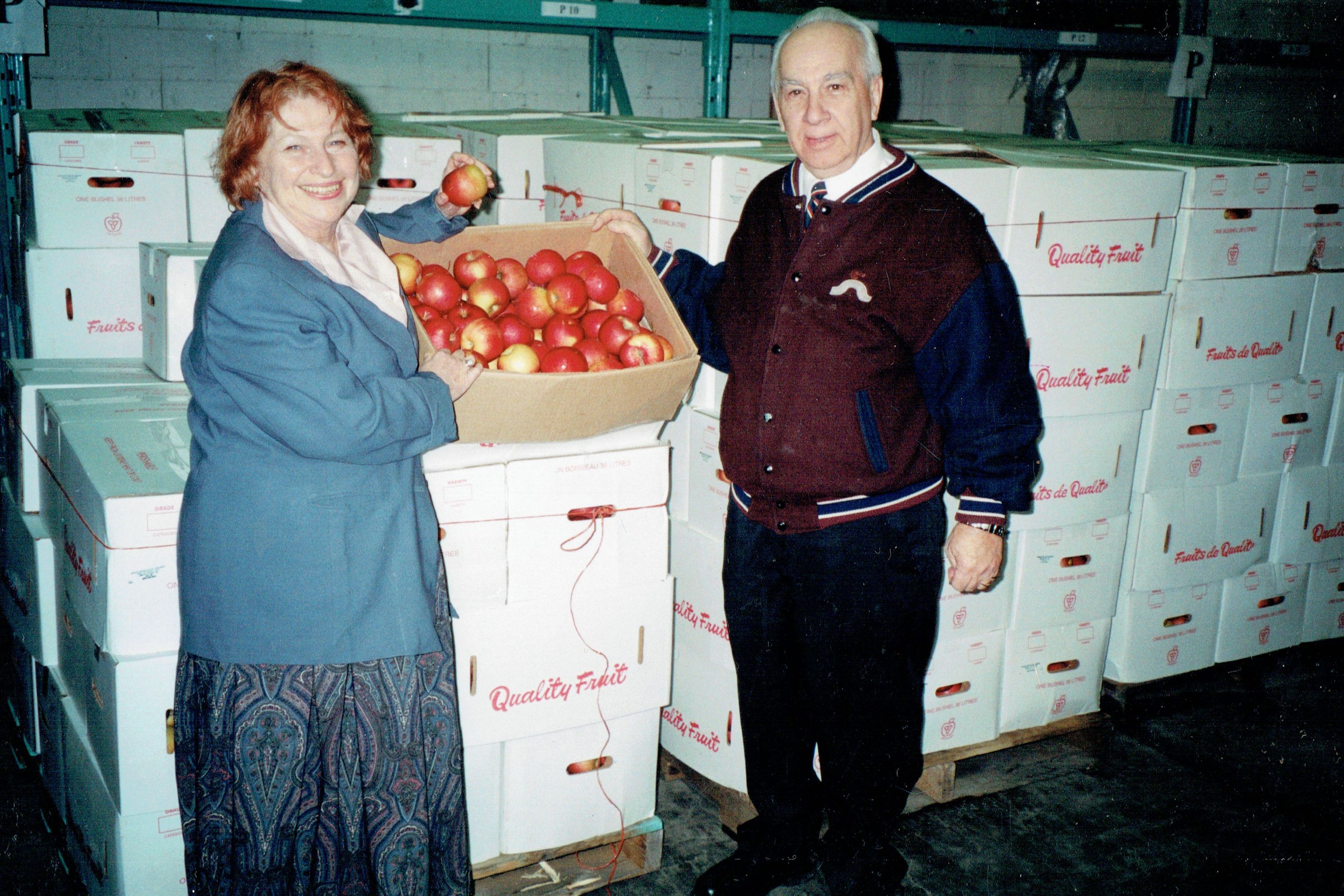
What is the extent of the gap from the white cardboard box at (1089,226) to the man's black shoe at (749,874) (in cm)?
136

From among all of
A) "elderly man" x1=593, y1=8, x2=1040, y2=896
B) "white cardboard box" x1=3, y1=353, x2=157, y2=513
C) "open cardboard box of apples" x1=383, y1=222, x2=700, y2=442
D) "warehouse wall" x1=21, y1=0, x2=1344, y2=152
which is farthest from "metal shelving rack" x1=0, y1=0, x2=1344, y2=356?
"elderly man" x1=593, y1=8, x2=1040, y2=896

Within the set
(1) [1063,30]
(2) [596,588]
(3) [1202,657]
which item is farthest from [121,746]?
(1) [1063,30]

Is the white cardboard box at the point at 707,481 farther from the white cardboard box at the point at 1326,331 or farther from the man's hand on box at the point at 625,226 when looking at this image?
the white cardboard box at the point at 1326,331

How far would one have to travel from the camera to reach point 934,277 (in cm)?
176

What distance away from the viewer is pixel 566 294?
7.16 ft

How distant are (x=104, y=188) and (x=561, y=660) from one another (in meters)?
1.82

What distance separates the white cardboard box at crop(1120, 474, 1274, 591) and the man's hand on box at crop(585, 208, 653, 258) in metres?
1.58

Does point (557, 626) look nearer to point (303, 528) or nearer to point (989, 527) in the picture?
point (303, 528)

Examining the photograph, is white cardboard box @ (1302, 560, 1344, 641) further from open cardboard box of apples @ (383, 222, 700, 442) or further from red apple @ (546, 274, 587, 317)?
red apple @ (546, 274, 587, 317)

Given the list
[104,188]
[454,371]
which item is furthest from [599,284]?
[104,188]

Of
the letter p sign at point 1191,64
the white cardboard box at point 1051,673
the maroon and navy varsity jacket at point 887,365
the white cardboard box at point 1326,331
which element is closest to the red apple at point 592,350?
the maroon and navy varsity jacket at point 887,365

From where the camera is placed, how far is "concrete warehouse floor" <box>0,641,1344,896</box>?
227 centimetres

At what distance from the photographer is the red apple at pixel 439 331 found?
202 centimetres

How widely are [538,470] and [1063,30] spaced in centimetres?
395
